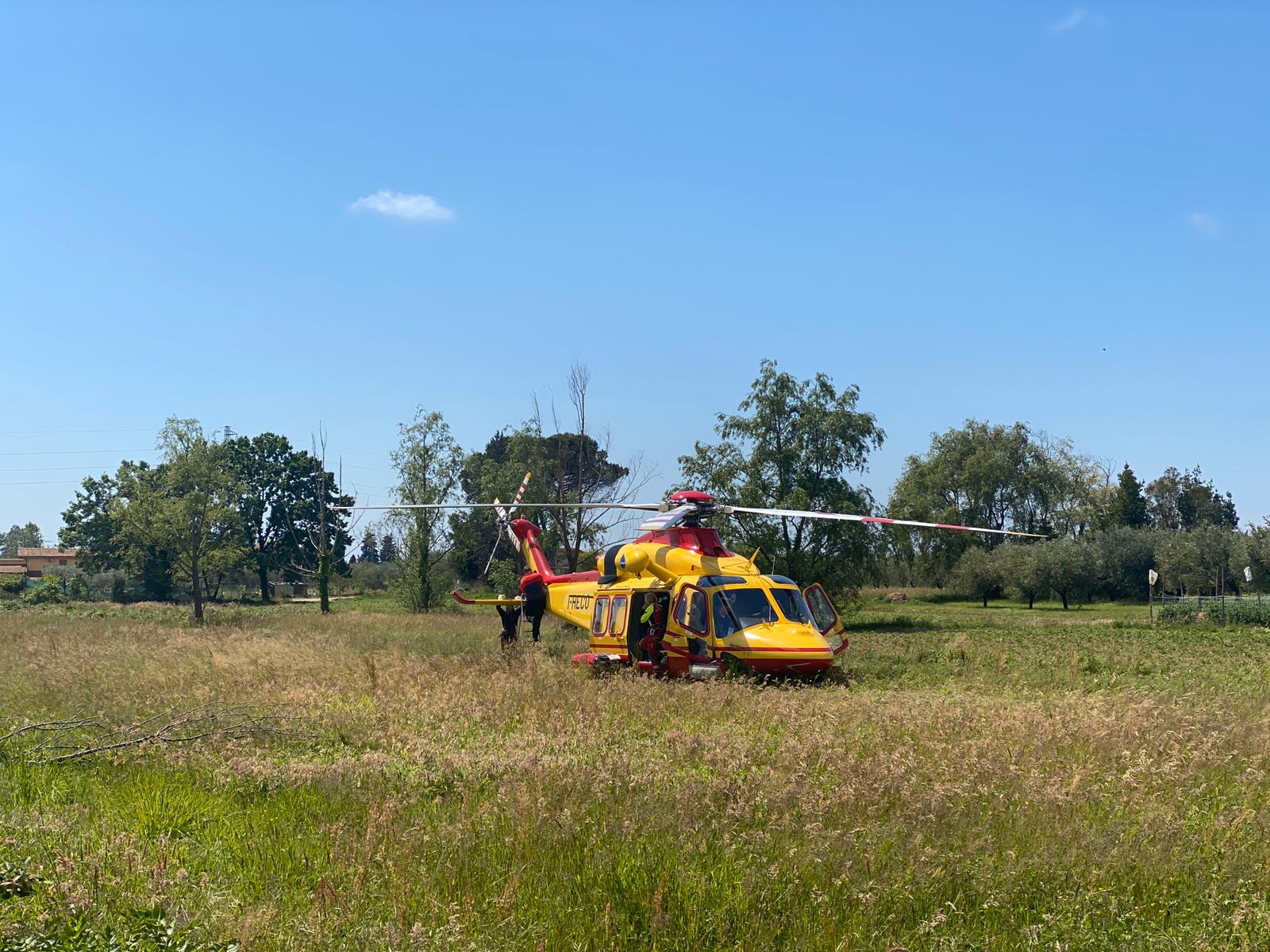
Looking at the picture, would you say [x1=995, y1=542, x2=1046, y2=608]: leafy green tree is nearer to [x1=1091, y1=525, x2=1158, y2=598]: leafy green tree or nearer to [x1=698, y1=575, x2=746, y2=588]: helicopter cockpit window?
[x1=1091, y1=525, x2=1158, y2=598]: leafy green tree

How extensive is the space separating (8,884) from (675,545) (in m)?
11.4

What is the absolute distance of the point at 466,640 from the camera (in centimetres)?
2223

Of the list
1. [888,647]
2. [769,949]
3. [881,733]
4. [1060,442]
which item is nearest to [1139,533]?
[1060,442]

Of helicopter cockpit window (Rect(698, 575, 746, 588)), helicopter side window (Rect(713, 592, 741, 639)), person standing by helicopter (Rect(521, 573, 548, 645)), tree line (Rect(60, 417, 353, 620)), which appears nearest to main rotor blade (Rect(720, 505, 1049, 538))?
helicopter cockpit window (Rect(698, 575, 746, 588))

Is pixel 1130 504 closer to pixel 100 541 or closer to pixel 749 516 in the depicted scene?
pixel 749 516

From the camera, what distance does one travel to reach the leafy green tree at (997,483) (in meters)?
75.2

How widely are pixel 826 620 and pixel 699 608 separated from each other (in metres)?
2.06

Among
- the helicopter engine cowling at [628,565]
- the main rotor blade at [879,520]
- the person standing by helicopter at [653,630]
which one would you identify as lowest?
the person standing by helicopter at [653,630]

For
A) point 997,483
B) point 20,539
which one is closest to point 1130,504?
point 997,483

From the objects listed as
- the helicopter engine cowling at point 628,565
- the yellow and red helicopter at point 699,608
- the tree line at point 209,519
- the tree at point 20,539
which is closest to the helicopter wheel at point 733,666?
the yellow and red helicopter at point 699,608

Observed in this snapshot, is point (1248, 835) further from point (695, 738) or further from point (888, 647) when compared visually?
point (888, 647)

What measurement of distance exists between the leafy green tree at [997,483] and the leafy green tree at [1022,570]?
6.70 metres

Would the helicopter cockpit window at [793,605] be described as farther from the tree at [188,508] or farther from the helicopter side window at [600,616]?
the tree at [188,508]

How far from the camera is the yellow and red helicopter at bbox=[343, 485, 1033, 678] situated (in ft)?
44.8
